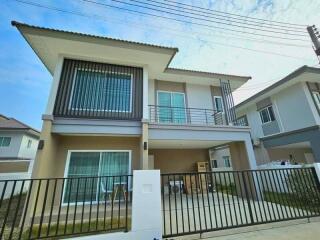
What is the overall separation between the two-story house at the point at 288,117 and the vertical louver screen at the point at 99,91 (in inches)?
356

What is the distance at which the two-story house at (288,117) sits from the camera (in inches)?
352

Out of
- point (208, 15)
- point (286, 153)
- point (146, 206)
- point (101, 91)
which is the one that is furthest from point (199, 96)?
point (286, 153)

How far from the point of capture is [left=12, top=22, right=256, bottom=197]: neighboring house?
19.0 feet

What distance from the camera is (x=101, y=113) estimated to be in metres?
6.30

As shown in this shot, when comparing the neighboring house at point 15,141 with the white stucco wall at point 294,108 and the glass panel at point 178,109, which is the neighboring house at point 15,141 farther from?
the white stucco wall at point 294,108

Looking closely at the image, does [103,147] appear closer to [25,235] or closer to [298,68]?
[25,235]

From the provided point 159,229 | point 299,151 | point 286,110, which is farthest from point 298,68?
point 159,229

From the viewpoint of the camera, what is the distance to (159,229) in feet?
11.0

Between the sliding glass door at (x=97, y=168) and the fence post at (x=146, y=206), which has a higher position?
the sliding glass door at (x=97, y=168)

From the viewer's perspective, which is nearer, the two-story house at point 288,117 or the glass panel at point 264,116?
the two-story house at point 288,117

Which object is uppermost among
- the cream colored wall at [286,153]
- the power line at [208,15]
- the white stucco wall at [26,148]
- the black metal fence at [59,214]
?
the power line at [208,15]

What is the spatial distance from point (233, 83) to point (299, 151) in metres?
8.16

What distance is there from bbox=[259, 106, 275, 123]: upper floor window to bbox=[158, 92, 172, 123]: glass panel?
779 centimetres


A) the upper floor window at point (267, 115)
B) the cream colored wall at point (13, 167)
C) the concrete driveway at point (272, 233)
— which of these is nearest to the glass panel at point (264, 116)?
the upper floor window at point (267, 115)
